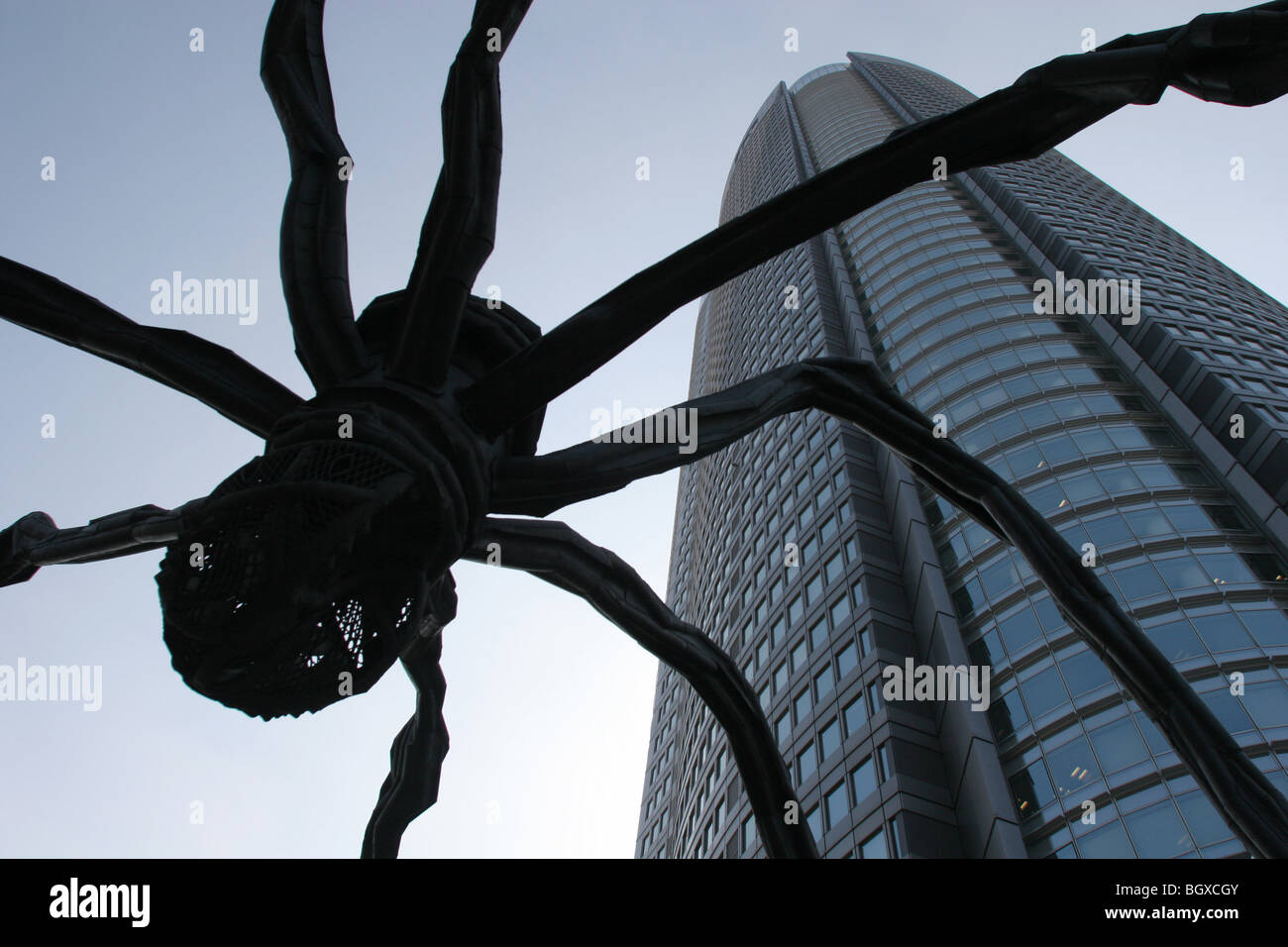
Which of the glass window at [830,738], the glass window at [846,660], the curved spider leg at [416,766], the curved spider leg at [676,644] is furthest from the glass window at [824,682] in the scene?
the curved spider leg at [676,644]

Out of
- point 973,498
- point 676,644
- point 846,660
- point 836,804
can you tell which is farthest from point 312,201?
point 846,660

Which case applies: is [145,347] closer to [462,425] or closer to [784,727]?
[462,425]

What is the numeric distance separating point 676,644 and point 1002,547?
97.2 feet

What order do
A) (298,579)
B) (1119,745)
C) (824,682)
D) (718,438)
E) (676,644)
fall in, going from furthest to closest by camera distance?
(824,682) < (1119,745) < (676,644) < (718,438) < (298,579)

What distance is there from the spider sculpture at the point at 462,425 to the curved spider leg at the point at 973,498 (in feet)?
0.04

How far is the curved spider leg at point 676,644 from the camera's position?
4.18 metres

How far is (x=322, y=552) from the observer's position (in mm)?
3197

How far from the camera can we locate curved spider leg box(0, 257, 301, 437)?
13.2ft

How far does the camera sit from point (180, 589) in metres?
3.33

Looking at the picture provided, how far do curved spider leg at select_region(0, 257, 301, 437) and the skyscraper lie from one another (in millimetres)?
20492

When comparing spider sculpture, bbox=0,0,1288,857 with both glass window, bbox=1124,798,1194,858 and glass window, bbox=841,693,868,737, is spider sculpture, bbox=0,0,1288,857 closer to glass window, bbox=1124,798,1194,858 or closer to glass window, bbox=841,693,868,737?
glass window, bbox=1124,798,1194,858

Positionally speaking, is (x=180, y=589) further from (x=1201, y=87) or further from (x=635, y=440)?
(x=1201, y=87)
